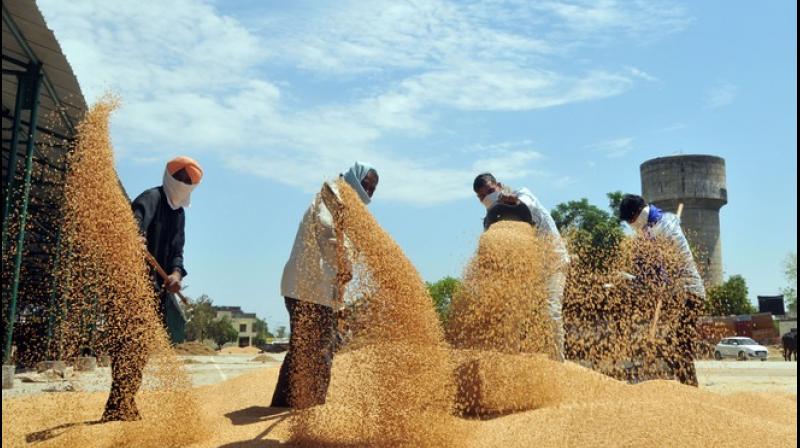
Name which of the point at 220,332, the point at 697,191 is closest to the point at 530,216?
the point at 697,191

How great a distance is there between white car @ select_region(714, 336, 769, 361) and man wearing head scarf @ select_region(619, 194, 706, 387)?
22864 millimetres

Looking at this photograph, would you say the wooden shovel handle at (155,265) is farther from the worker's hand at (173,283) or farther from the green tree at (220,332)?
the green tree at (220,332)

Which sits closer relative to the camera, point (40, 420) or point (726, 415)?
point (726, 415)

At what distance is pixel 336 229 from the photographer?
3.55 meters

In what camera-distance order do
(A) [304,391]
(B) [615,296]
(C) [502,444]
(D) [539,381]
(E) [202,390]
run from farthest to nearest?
(E) [202,390] → (B) [615,296] → (D) [539,381] → (A) [304,391] → (C) [502,444]

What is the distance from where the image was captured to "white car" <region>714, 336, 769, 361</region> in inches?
1025

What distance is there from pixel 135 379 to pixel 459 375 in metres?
1.87

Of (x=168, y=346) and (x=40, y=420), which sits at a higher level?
(x=168, y=346)

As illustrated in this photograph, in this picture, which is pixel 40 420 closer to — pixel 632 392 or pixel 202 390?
pixel 202 390

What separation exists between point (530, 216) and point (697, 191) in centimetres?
4681

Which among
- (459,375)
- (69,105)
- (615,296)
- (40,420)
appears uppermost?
(69,105)

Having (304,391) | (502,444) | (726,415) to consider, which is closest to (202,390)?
(304,391)

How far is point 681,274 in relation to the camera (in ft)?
16.6

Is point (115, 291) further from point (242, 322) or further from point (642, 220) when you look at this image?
point (242, 322)
